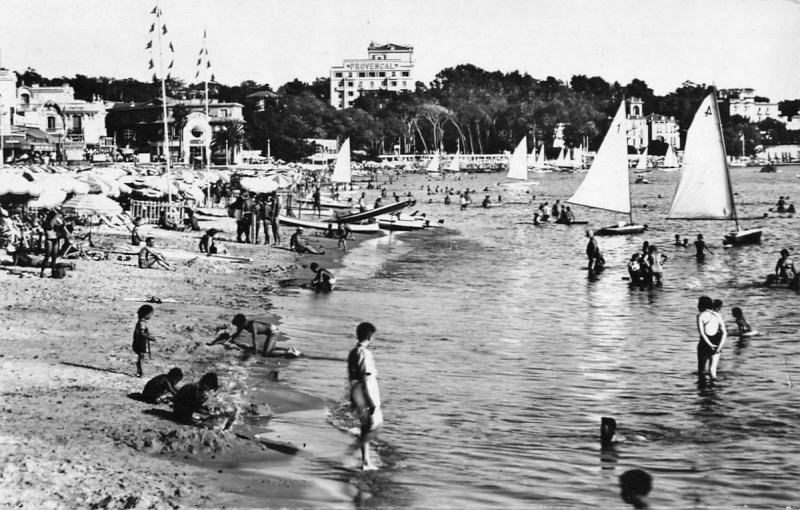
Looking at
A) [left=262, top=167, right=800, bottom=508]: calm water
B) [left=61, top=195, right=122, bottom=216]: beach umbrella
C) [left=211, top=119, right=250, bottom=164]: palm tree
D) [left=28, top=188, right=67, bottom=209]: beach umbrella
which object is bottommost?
[left=262, top=167, right=800, bottom=508]: calm water

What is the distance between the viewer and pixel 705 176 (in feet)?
115

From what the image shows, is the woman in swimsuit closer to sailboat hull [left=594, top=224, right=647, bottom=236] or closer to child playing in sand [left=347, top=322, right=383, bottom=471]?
child playing in sand [left=347, top=322, right=383, bottom=471]

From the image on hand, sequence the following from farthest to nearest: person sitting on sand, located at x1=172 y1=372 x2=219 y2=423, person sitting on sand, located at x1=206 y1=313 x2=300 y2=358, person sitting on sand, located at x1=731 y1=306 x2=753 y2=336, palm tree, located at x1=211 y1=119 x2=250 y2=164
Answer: palm tree, located at x1=211 y1=119 x2=250 y2=164, person sitting on sand, located at x1=731 y1=306 x2=753 y2=336, person sitting on sand, located at x1=206 y1=313 x2=300 y2=358, person sitting on sand, located at x1=172 y1=372 x2=219 y2=423

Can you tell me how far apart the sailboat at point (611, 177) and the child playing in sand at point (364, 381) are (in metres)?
31.4

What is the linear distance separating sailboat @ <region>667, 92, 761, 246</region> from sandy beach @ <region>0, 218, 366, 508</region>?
1965cm

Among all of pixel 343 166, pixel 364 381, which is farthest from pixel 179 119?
pixel 364 381

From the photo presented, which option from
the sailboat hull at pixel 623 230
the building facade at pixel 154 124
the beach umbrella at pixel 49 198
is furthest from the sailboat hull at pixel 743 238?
the building facade at pixel 154 124

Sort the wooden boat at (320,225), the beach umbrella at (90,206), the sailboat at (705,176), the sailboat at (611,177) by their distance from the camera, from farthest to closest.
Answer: the wooden boat at (320,225) → the sailboat at (611,177) → the sailboat at (705,176) → the beach umbrella at (90,206)

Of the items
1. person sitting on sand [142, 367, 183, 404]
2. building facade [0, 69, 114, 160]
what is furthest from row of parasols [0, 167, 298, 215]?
building facade [0, 69, 114, 160]

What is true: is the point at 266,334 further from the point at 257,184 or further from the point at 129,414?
the point at 257,184

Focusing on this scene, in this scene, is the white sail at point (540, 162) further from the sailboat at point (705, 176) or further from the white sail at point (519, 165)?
the sailboat at point (705, 176)

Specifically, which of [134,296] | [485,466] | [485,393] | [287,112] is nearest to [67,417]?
[485,466]

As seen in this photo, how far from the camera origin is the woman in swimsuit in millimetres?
15266

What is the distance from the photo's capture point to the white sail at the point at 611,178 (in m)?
40.7
